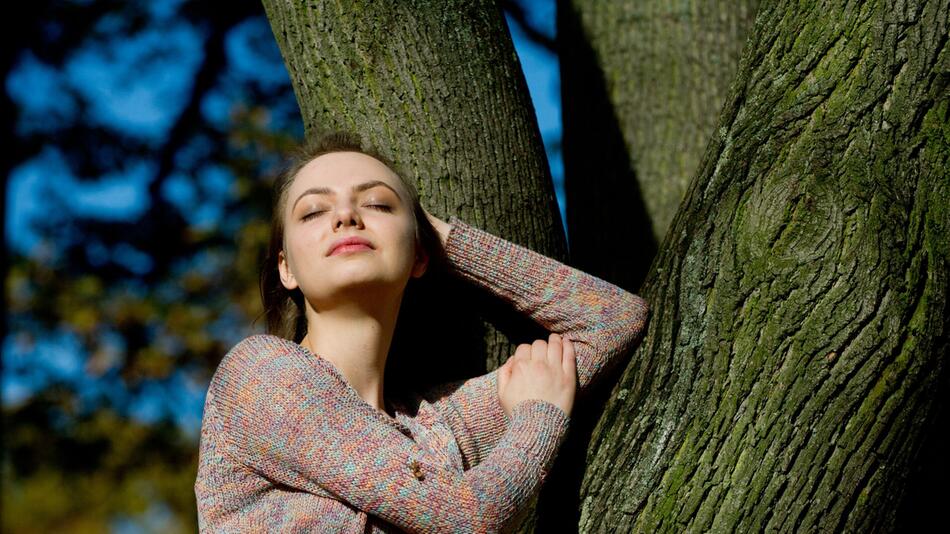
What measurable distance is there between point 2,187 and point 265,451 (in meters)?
6.70

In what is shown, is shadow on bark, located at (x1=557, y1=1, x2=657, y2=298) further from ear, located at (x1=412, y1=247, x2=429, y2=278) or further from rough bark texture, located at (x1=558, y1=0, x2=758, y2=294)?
ear, located at (x1=412, y1=247, x2=429, y2=278)

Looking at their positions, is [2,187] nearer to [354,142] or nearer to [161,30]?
[161,30]

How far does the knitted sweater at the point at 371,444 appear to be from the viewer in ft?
7.09

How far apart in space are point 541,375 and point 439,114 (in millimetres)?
732

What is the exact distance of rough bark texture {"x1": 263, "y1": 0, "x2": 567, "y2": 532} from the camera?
105 inches

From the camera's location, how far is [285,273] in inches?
107

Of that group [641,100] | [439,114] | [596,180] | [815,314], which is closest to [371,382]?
[439,114]

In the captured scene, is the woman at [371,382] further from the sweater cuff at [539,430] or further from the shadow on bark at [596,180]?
the shadow on bark at [596,180]

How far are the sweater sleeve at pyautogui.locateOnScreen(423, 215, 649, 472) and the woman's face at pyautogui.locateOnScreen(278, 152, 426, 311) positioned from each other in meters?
0.15

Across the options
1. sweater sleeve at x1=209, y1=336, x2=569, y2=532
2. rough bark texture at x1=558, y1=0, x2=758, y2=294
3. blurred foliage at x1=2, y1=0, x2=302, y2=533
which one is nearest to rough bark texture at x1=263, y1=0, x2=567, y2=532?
sweater sleeve at x1=209, y1=336, x2=569, y2=532

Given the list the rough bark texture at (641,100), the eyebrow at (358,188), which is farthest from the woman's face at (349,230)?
the rough bark texture at (641,100)

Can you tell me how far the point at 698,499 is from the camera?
2.18 meters

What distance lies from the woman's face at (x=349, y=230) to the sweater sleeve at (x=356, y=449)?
0.66 feet

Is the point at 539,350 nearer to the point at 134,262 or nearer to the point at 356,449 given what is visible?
the point at 356,449
